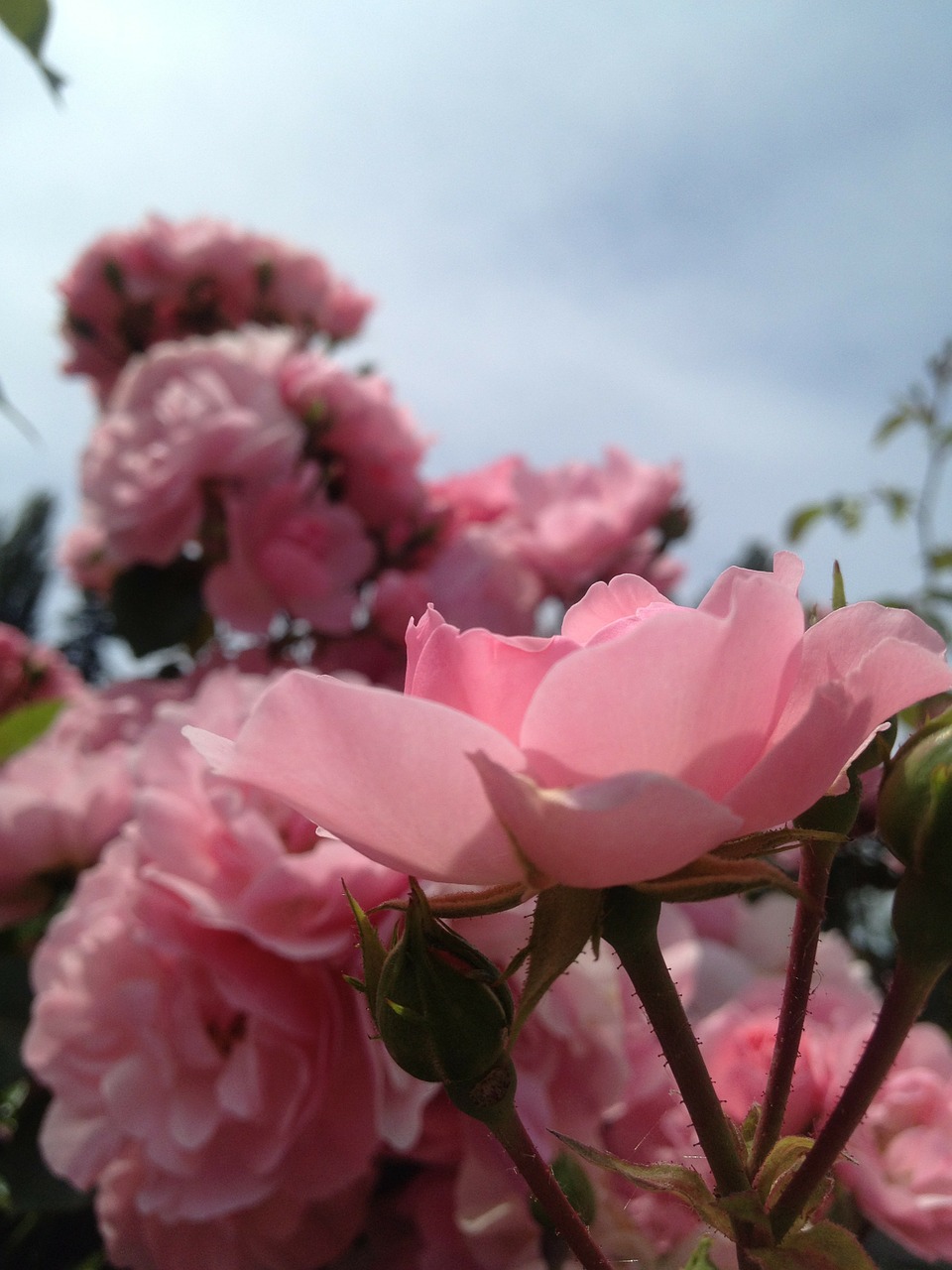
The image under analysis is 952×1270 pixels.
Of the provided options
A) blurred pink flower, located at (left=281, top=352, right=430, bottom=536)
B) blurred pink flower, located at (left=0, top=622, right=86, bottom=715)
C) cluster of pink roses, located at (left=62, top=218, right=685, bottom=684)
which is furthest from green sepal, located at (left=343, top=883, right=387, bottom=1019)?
blurred pink flower, located at (left=0, top=622, right=86, bottom=715)

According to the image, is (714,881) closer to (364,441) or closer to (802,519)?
(364,441)

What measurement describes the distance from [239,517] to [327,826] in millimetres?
594

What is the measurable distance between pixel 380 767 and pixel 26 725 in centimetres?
53

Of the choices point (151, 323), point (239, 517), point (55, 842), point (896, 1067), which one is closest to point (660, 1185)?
point (896, 1067)

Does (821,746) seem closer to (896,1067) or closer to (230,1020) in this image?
(896,1067)

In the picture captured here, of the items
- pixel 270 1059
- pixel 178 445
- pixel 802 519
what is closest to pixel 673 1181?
pixel 270 1059

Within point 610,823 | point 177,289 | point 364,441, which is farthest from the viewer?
point 177,289

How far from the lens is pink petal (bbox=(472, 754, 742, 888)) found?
118 millimetres

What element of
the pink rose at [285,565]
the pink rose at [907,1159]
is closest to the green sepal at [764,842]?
the pink rose at [907,1159]

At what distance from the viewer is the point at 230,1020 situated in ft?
1.32

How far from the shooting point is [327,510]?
74cm

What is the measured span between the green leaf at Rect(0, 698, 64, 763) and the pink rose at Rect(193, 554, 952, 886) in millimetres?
495

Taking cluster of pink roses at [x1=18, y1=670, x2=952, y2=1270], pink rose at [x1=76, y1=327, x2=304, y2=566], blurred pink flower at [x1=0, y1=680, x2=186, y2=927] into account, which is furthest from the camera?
pink rose at [x1=76, y1=327, x2=304, y2=566]

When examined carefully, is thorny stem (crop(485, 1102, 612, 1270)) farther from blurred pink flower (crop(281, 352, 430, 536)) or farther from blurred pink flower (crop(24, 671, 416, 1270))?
blurred pink flower (crop(281, 352, 430, 536))
